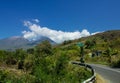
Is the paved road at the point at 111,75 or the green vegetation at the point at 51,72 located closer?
the green vegetation at the point at 51,72

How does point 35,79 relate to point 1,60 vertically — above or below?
below

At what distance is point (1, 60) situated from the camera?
206 feet

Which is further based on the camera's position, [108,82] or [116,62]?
[116,62]

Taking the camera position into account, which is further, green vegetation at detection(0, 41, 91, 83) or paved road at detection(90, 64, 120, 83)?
paved road at detection(90, 64, 120, 83)

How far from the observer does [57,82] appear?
2067 centimetres

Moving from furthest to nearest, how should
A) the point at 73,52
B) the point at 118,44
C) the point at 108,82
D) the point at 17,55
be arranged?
the point at 118,44 < the point at 73,52 < the point at 17,55 < the point at 108,82

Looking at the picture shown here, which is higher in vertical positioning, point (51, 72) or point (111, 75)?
point (51, 72)

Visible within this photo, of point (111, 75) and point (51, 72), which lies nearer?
point (51, 72)

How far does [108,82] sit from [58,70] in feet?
18.0

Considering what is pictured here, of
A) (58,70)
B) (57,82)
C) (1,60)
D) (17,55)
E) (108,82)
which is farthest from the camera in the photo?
(17,55)

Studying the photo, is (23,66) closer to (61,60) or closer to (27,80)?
(61,60)

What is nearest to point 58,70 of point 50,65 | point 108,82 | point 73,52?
point 50,65

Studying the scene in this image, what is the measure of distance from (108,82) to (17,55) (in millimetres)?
45665

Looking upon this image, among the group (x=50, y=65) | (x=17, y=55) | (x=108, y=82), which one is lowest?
(x=108, y=82)
